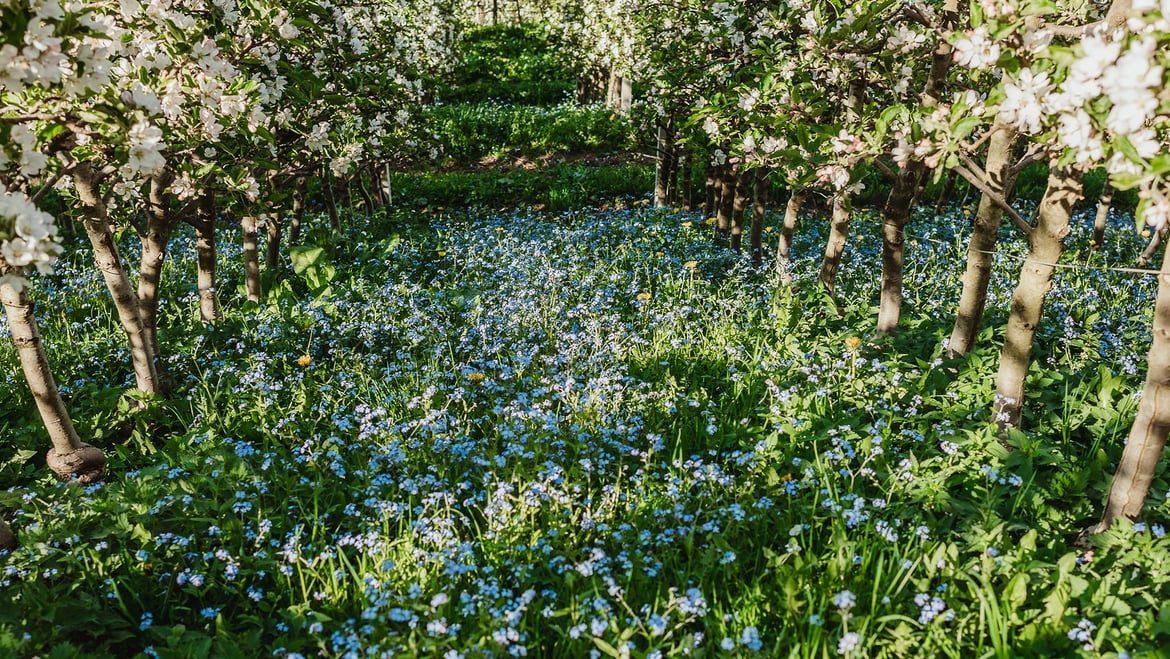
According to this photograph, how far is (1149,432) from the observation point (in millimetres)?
2715

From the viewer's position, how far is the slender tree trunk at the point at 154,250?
414 centimetres

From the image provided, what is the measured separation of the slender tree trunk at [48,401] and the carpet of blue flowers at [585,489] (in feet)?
0.63

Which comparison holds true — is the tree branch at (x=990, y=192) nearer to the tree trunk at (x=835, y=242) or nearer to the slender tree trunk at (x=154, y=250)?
the tree trunk at (x=835, y=242)

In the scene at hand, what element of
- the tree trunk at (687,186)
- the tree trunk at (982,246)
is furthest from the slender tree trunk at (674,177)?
the tree trunk at (982,246)

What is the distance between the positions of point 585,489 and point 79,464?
2657 mm

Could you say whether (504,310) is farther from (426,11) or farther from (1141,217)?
(426,11)

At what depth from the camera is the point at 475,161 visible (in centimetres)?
1348

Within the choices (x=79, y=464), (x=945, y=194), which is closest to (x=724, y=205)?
(x=945, y=194)

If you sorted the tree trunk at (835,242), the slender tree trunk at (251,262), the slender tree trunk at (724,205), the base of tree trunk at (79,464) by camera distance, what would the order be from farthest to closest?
the slender tree trunk at (724,205), the slender tree trunk at (251,262), the tree trunk at (835,242), the base of tree trunk at (79,464)

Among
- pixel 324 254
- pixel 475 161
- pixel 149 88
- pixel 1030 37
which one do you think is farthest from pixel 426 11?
pixel 1030 37

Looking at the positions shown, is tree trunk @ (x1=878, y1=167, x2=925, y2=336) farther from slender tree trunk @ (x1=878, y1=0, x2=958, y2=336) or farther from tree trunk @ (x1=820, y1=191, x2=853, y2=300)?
tree trunk @ (x1=820, y1=191, x2=853, y2=300)

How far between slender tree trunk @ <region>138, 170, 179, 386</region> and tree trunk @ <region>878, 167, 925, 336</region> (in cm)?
431

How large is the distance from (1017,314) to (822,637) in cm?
189

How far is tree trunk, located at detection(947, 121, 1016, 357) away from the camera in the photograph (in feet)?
12.0
